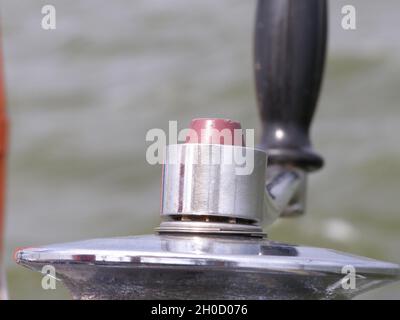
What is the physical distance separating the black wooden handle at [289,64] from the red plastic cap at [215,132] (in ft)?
0.91

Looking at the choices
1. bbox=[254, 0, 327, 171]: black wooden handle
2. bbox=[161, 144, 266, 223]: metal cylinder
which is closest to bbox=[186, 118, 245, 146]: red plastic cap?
bbox=[161, 144, 266, 223]: metal cylinder

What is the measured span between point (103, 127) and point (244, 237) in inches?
124

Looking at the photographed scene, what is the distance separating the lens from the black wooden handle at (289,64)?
2.18ft

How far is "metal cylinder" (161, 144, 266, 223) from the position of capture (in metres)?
0.36

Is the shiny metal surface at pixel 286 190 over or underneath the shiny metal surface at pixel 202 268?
over

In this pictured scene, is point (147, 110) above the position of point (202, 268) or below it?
above

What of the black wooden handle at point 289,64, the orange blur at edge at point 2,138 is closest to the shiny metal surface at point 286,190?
the black wooden handle at point 289,64

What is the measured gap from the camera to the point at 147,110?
11.4 feet

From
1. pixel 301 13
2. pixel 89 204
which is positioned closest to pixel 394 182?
pixel 89 204

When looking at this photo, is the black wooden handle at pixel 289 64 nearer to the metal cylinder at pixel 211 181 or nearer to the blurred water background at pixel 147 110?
the metal cylinder at pixel 211 181

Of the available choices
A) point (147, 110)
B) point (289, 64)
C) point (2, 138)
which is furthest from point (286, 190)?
point (147, 110)

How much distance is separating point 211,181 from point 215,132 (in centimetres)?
3

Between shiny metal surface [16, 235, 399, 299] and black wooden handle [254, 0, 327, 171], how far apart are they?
1.04 feet

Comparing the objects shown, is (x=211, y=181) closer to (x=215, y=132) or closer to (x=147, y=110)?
(x=215, y=132)
